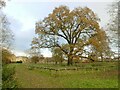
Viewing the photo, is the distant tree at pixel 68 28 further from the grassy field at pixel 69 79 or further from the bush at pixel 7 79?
the bush at pixel 7 79

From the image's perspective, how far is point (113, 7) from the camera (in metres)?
29.6

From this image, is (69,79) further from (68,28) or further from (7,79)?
(68,28)

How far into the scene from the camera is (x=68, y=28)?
46812mm

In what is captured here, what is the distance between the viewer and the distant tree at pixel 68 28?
4484 cm

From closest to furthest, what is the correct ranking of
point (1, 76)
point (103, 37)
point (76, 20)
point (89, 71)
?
1. point (1, 76)
2. point (89, 71)
3. point (103, 37)
4. point (76, 20)

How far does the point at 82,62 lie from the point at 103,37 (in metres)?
8.00

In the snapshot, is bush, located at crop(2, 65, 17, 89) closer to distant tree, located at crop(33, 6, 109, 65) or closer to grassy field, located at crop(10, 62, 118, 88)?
grassy field, located at crop(10, 62, 118, 88)

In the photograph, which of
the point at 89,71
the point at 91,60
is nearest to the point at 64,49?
the point at 91,60

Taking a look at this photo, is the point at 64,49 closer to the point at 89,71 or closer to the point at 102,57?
the point at 102,57

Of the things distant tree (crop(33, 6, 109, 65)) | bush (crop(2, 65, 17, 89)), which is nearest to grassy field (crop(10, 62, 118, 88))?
bush (crop(2, 65, 17, 89))

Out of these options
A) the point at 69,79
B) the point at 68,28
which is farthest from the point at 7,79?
the point at 68,28

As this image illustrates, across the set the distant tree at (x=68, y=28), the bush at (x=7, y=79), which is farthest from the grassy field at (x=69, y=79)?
the distant tree at (x=68, y=28)

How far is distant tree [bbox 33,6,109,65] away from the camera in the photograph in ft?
147

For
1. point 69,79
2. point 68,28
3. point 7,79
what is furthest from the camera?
point 68,28
